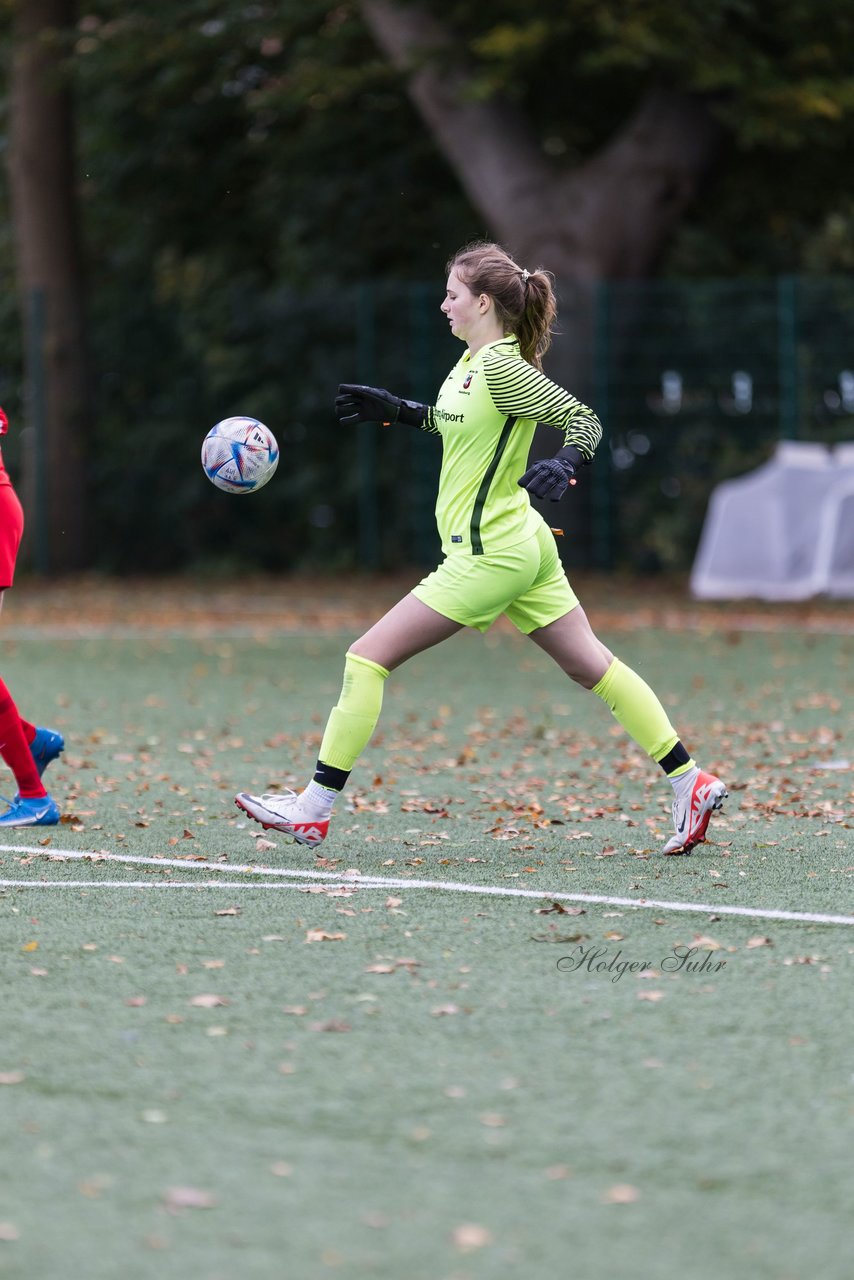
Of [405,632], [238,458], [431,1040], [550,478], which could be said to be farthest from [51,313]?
[431,1040]

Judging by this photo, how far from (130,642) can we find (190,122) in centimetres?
1052

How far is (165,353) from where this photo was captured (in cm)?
2519

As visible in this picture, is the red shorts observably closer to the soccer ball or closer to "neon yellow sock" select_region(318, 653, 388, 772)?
the soccer ball

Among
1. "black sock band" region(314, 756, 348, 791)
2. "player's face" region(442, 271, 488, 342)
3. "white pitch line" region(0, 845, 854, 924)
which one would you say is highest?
"player's face" region(442, 271, 488, 342)

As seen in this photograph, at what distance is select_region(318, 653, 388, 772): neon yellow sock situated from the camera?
7133mm

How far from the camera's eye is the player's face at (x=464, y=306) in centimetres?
704

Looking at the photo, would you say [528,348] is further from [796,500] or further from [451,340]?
[451,340]

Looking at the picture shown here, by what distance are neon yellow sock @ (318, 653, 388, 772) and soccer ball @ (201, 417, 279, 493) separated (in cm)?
112

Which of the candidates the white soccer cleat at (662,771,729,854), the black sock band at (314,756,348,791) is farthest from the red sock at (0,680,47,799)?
the white soccer cleat at (662,771,729,854)

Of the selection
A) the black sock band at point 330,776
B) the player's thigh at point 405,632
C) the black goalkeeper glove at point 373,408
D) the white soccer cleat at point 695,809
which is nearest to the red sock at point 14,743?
the black sock band at point 330,776

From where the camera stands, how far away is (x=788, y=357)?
21.9m
